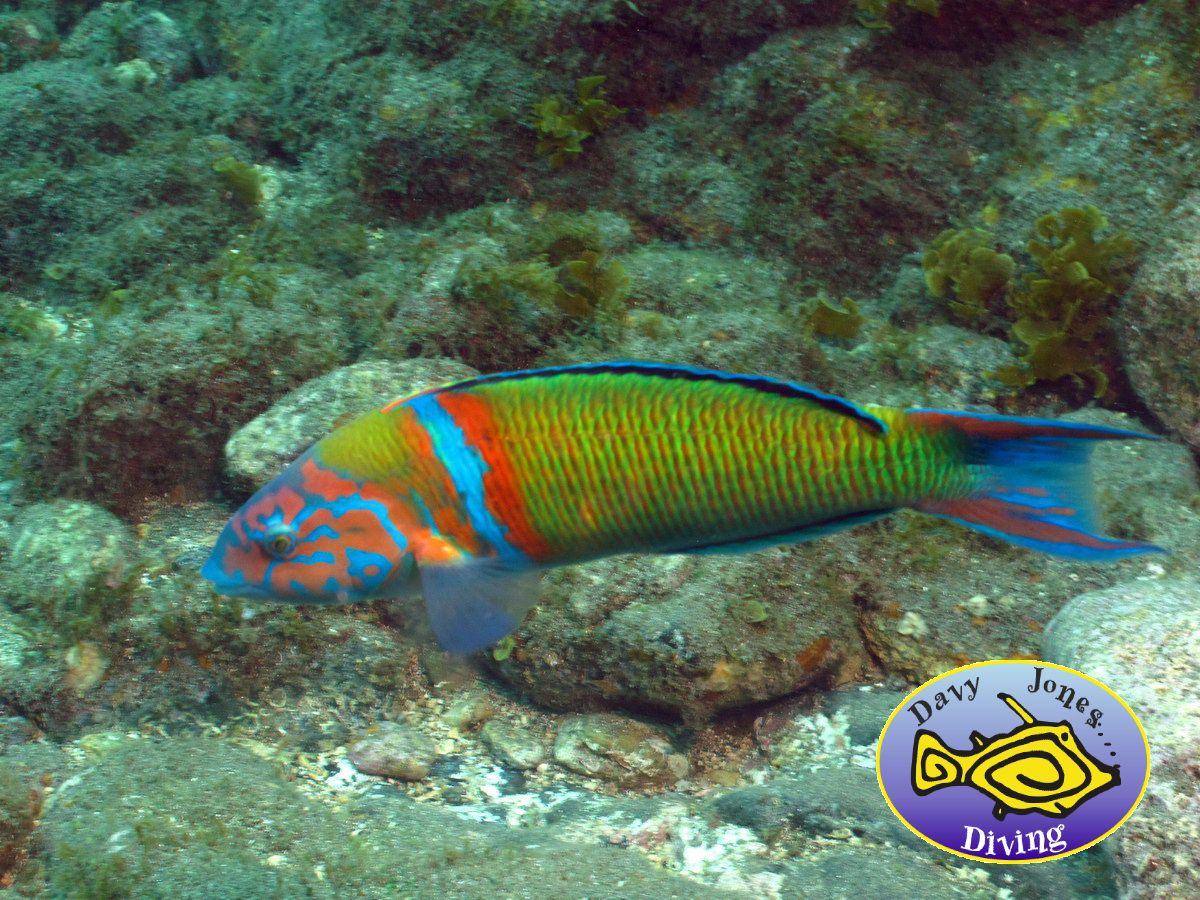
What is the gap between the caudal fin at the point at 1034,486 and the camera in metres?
1.82

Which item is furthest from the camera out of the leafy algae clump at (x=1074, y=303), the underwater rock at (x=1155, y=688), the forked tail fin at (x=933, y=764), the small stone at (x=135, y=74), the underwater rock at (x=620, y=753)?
the small stone at (x=135, y=74)

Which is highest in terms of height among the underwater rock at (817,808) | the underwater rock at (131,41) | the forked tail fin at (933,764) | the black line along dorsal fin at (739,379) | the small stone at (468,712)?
the underwater rock at (131,41)

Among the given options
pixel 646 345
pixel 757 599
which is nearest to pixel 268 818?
pixel 757 599

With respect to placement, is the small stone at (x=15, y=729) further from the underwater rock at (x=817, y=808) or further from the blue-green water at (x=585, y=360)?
the underwater rock at (x=817, y=808)

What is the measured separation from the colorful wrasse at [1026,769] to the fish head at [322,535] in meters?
1.86

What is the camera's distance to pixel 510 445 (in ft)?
6.64

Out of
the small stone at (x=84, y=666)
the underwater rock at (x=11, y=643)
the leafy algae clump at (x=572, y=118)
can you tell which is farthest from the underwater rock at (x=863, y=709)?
the leafy algae clump at (x=572, y=118)

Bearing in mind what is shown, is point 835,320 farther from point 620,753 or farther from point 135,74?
point 135,74

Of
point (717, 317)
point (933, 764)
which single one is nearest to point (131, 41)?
point (717, 317)

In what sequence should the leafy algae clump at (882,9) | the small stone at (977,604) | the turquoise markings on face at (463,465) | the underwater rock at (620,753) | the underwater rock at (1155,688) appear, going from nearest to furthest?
the turquoise markings on face at (463,465) < the underwater rock at (1155,688) < the underwater rock at (620,753) < the small stone at (977,604) < the leafy algae clump at (882,9)

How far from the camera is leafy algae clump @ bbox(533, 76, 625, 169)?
6.50m

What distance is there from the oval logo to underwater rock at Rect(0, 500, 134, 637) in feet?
11.6

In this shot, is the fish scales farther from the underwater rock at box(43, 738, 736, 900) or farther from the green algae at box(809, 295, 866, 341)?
the green algae at box(809, 295, 866, 341)

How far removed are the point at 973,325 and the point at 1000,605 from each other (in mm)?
2088
